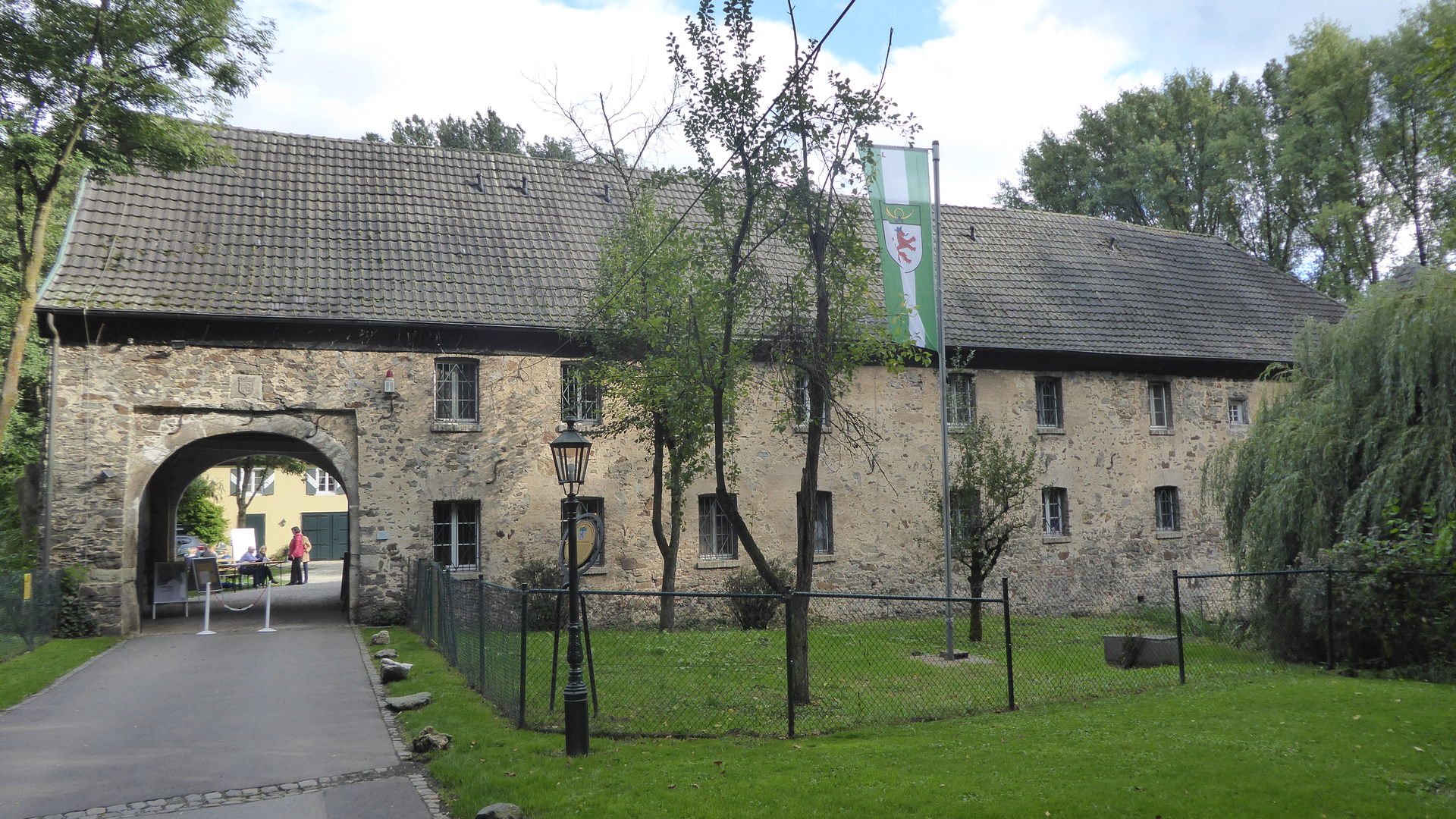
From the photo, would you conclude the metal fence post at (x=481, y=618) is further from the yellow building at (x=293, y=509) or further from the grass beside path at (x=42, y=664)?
the yellow building at (x=293, y=509)

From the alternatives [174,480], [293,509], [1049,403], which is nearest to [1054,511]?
[1049,403]

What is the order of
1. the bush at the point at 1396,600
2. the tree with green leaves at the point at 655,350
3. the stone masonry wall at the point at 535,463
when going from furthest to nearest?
the stone masonry wall at the point at 535,463 < the tree with green leaves at the point at 655,350 < the bush at the point at 1396,600

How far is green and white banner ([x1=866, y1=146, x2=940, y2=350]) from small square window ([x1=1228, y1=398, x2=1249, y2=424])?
1080 cm

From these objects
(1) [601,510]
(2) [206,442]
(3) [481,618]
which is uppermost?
(2) [206,442]

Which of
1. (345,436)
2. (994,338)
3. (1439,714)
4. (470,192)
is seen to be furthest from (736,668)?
(470,192)

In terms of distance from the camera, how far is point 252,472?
39.9 meters

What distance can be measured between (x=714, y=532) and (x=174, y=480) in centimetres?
1168

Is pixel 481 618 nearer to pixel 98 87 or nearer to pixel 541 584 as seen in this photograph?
pixel 541 584

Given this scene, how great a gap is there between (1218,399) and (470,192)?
17.5m

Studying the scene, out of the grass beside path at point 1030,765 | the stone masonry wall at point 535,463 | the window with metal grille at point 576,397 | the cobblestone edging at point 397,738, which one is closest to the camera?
the grass beside path at point 1030,765

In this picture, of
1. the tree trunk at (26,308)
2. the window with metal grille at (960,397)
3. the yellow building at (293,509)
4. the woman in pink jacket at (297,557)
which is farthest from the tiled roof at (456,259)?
the yellow building at (293,509)

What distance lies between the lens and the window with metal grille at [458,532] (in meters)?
16.9

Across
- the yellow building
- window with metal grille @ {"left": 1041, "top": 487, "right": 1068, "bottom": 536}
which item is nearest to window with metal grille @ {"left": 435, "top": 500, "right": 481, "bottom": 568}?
window with metal grille @ {"left": 1041, "top": 487, "right": 1068, "bottom": 536}

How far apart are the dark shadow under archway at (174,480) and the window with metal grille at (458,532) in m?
2.82
